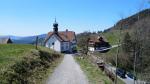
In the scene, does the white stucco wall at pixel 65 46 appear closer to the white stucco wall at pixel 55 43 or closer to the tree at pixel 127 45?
the white stucco wall at pixel 55 43

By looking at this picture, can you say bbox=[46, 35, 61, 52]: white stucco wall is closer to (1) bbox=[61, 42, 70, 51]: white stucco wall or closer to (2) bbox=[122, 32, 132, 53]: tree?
(1) bbox=[61, 42, 70, 51]: white stucco wall

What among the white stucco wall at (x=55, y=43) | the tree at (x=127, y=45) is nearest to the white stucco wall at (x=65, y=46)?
the white stucco wall at (x=55, y=43)

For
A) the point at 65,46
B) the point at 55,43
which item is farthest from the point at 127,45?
the point at 55,43

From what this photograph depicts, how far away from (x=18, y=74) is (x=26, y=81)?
685mm

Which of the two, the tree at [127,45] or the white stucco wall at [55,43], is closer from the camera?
the tree at [127,45]

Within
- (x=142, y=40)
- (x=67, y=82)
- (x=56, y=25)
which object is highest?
(x=56, y=25)

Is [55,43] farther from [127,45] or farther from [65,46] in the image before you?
[127,45]

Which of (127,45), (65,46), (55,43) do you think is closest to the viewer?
(127,45)

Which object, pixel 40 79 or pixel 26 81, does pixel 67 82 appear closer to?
pixel 40 79

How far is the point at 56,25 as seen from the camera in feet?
243

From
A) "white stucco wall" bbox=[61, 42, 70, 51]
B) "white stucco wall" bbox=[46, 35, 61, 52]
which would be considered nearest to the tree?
"white stucco wall" bbox=[46, 35, 61, 52]

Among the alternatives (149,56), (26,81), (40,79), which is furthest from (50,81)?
(149,56)

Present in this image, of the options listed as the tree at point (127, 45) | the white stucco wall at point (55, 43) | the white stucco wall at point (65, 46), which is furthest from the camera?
the white stucco wall at point (65, 46)

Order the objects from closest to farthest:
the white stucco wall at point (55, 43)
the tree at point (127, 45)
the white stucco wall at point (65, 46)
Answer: the tree at point (127, 45)
the white stucco wall at point (55, 43)
the white stucco wall at point (65, 46)
